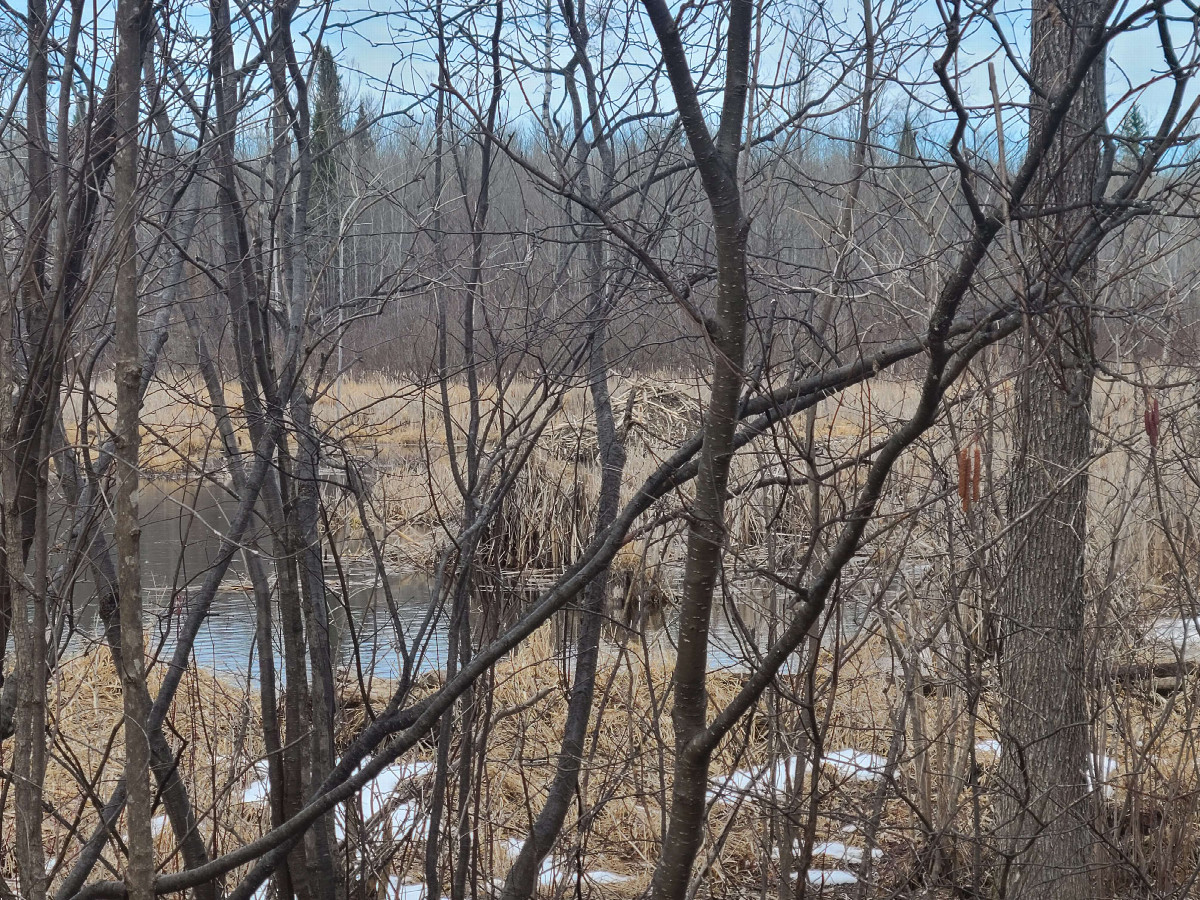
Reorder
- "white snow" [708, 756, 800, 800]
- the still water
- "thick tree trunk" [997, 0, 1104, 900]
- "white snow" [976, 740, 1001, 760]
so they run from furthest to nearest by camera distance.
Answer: the still water
"white snow" [976, 740, 1001, 760]
"thick tree trunk" [997, 0, 1104, 900]
"white snow" [708, 756, 800, 800]

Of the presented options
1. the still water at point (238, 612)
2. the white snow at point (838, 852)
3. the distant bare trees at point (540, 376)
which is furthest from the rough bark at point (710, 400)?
the still water at point (238, 612)

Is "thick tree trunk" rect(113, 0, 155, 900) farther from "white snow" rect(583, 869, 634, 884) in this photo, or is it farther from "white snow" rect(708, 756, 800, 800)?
"white snow" rect(583, 869, 634, 884)

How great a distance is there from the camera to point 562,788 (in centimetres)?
325

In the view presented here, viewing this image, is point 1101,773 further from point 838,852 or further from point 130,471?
point 130,471

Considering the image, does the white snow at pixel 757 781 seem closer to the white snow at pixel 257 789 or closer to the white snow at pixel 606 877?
the white snow at pixel 606 877

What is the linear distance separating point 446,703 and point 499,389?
1.10 meters

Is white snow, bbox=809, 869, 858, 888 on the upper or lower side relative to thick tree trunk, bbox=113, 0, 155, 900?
lower

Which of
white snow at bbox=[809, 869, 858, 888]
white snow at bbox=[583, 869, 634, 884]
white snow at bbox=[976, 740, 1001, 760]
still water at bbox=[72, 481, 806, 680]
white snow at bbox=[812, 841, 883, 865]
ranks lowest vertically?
white snow at bbox=[583, 869, 634, 884]

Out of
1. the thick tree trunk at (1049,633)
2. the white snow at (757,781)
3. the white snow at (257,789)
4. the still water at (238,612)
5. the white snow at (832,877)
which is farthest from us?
the still water at (238,612)

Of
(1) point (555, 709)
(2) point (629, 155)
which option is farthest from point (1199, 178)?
(1) point (555, 709)

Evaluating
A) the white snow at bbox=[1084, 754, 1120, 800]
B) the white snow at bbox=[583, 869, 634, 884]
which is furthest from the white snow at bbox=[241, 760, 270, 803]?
Answer: the white snow at bbox=[1084, 754, 1120, 800]

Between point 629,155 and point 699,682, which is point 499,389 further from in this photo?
point 699,682

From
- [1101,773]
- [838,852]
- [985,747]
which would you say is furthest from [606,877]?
[985,747]

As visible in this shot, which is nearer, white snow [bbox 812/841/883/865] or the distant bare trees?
the distant bare trees
